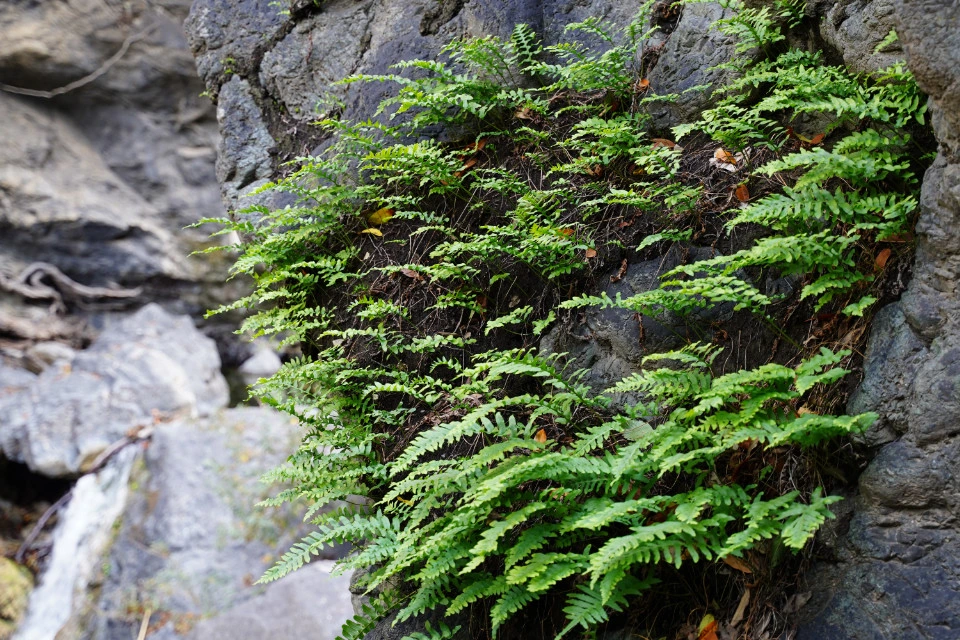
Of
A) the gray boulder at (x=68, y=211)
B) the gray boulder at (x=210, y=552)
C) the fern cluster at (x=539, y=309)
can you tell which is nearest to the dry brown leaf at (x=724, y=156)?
the fern cluster at (x=539, y=309)

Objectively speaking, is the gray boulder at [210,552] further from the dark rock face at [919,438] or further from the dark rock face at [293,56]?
the dark rock face at [919,438]

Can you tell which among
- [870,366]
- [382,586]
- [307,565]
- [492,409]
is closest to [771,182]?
[870,366]

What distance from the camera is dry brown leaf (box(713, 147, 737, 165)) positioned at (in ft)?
12.8

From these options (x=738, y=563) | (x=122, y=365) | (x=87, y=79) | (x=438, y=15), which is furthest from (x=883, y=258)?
(x=87, y=79)

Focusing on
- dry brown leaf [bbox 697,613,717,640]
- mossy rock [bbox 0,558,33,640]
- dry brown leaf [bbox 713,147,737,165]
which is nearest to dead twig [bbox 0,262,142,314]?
mossy rock [bbox 0,558,33,640]

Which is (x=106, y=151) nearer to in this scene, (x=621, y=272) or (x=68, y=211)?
(x=68, y=211)

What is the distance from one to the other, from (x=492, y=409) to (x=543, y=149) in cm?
210

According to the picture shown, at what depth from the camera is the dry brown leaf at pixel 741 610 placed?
119 inches

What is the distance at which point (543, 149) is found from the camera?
469 centimetres

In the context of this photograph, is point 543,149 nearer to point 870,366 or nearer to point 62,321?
point 870,366

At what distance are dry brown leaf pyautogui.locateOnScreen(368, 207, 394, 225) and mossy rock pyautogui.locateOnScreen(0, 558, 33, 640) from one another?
7389 mm

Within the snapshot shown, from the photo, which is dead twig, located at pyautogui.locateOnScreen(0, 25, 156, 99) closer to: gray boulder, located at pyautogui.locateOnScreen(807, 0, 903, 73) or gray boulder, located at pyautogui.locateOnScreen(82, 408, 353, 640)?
gray boulder, located at pyautogui.locateOnScreen(82, 408, 353, 640)

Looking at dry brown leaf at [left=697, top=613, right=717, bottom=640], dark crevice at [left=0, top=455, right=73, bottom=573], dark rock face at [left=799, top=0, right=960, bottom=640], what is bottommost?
dark crevice at [left=0, top=455, right=73, bottom=573]

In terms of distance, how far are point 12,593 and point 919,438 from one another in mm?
10103
